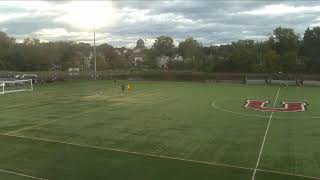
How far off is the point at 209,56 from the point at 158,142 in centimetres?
10707

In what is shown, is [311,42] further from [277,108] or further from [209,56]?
[277,108]

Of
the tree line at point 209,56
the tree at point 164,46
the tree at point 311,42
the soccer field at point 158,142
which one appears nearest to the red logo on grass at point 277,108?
the soccer field at point 158,142

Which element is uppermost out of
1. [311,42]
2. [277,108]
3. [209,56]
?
[311,42]

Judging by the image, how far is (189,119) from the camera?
1195 inches

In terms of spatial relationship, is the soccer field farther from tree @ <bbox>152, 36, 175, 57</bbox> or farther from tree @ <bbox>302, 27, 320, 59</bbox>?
tree @ <bbox>152, 36, 175, 57</bbox>

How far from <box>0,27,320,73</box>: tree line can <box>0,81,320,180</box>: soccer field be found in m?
61.0

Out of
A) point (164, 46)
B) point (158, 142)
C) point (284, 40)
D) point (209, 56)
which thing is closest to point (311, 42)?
point (284, 40)

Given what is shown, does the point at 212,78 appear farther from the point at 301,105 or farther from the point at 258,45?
the point at 301,105

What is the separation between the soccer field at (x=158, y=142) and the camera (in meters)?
17.0

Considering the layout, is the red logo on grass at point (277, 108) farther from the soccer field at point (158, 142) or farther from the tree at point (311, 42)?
the tree at point (311, 42)

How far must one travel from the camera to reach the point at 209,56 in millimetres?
127938

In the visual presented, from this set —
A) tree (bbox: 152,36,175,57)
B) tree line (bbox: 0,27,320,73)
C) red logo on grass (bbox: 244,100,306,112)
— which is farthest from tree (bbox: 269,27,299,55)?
red logo on grass (bbox: 244,100,306,112)

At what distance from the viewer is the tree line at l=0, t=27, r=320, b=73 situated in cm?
9769

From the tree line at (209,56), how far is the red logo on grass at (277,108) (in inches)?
2167
